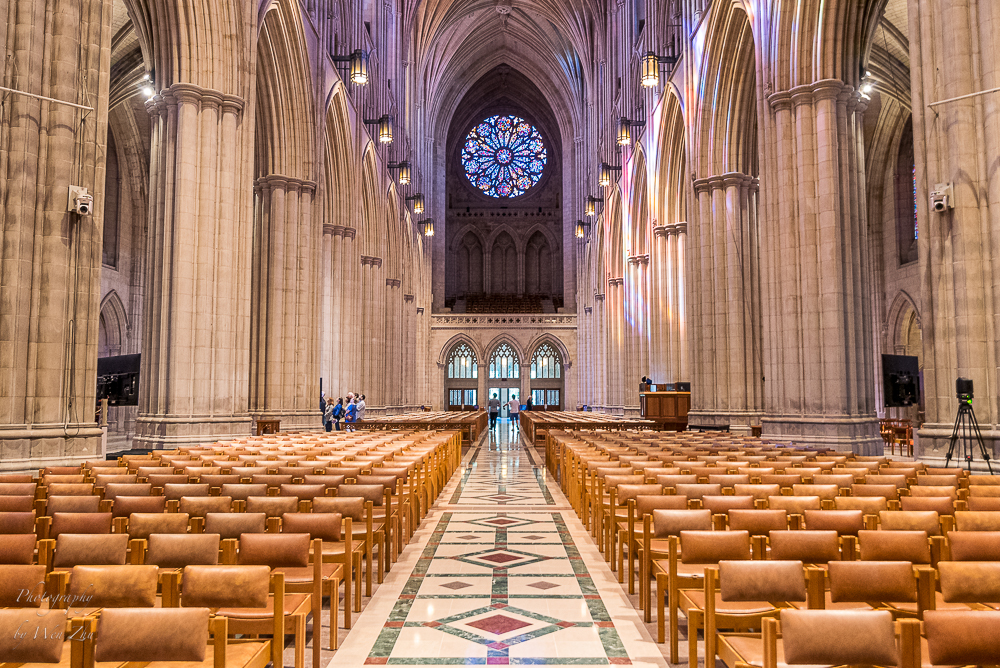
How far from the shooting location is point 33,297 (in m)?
8.39

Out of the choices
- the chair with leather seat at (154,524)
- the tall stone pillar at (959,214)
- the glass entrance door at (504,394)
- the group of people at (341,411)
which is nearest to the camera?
the chair with leather seat at (154,524)

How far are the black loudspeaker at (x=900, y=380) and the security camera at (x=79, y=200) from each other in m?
15.5

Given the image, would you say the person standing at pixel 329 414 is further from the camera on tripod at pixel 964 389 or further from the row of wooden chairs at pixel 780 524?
the camera on tripod at pixel 964 389

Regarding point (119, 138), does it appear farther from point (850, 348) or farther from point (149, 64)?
point (850, 348)

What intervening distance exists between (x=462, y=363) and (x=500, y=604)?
1644 inches

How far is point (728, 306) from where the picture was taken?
1691 cm

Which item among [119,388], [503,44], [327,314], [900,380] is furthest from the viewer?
[503,44]

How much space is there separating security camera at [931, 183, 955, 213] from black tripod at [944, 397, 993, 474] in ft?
7.81

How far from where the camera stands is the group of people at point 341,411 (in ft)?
64.3

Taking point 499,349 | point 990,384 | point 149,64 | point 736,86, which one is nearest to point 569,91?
point 499,349

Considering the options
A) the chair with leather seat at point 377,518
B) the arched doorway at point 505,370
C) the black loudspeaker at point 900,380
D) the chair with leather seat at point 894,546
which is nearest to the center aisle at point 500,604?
the chair with leather seat at point 377,518

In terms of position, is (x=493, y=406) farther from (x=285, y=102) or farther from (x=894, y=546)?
(x=894, y=546)

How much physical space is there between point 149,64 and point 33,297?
659cm

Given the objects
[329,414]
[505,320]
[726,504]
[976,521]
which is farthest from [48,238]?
[505,320]
